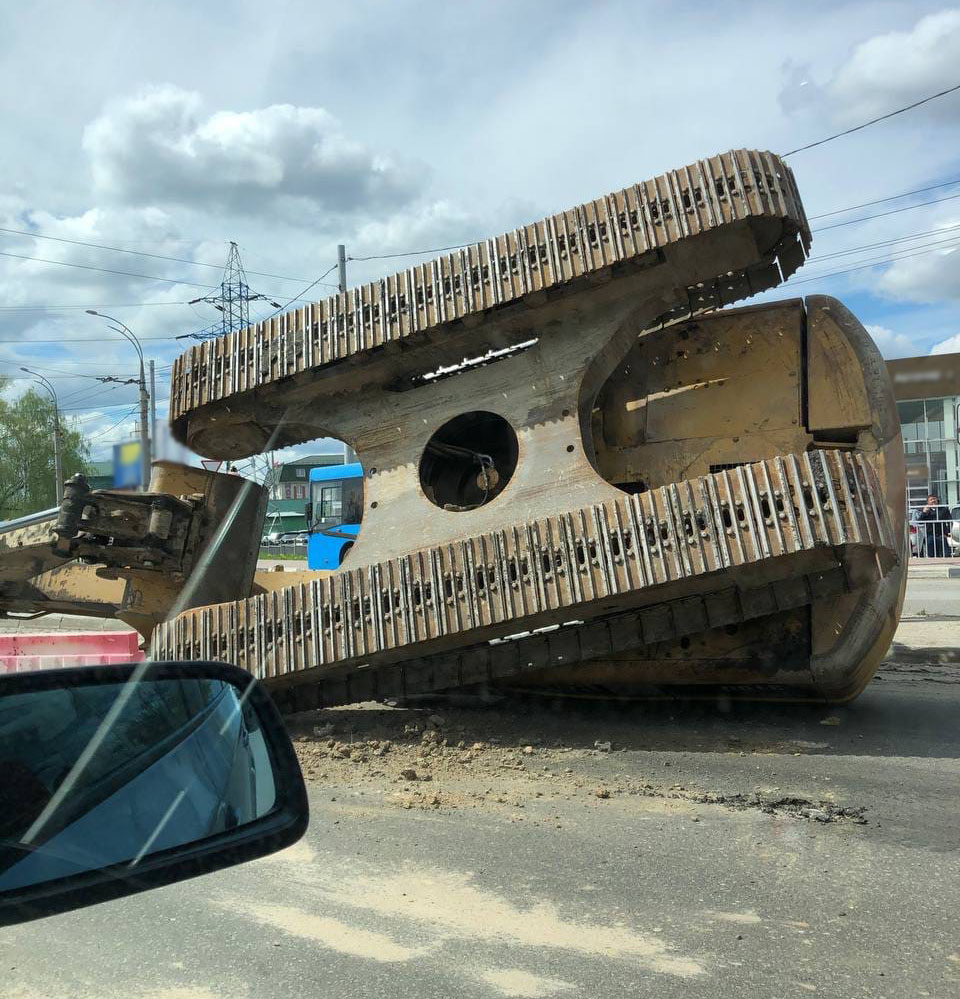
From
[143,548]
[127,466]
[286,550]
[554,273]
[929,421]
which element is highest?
[286,550]

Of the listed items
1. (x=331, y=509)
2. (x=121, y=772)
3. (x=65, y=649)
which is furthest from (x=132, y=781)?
(x=331, y=509)

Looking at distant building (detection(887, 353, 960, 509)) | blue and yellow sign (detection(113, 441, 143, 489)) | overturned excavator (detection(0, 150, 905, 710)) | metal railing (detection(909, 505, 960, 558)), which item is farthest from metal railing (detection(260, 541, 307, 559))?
overturned excavator (detection(0, 150, 905, 710))

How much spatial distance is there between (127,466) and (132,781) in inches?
218

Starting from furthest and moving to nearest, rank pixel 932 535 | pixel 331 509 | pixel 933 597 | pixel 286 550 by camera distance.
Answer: pixel 286 550, pixel 932 535, pixel 331 509, pixel 933 597

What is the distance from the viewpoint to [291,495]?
28.0 m

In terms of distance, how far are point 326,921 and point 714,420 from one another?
3880mm

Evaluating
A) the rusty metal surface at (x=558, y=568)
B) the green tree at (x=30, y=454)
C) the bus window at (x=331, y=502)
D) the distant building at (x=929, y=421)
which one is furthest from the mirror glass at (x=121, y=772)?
the green tree at (x=30, y=454)

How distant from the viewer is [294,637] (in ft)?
18.9

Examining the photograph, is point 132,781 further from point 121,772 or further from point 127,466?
point 127,466

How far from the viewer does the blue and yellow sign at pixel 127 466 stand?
6.98 meters

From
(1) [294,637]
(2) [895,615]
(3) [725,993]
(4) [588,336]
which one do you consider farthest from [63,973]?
(2) [895,615]

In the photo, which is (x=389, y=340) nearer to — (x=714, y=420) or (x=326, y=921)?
(x=714, y=420)

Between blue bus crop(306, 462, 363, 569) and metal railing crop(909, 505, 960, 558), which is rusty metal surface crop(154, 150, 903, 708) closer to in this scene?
blue bus crop(306, 462, 363, 569)

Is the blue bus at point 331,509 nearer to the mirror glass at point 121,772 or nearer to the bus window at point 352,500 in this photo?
the bus window at point 352,500
